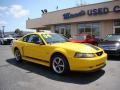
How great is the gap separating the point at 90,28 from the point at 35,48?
56.6 ft

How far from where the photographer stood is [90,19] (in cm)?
2158

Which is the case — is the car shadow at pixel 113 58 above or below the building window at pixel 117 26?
below

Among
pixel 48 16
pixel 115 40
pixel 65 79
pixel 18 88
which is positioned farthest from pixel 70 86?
pixel 48 16

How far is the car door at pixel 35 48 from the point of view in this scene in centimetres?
668

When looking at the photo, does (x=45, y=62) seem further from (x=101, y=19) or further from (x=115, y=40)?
(x=101, y=19)

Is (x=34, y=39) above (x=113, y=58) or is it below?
above

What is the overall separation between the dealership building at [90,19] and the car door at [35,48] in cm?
1400

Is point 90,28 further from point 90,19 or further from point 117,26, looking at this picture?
point 117,26

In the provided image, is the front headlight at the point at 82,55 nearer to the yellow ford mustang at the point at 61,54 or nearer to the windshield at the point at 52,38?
the yellow ford mustang at the point at 61,54

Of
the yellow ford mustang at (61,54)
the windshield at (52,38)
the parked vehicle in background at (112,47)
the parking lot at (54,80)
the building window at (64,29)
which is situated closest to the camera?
the parking lot at (54,80)

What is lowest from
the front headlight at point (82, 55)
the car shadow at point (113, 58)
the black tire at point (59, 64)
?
the car shadow at point (113, 58)

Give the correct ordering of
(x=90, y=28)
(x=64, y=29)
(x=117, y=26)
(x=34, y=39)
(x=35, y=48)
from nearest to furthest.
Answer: (x=35, y=48) → (x=34, y=39) → (x=117, y=26) → (x=90, y=28) → (x=64, y=29)

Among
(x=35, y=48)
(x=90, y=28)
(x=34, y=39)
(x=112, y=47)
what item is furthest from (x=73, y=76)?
(x=90, y=28)

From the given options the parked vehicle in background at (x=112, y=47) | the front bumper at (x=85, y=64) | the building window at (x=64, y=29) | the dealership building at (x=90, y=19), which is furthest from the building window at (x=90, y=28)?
the front bumper at (x=85, y=64)
